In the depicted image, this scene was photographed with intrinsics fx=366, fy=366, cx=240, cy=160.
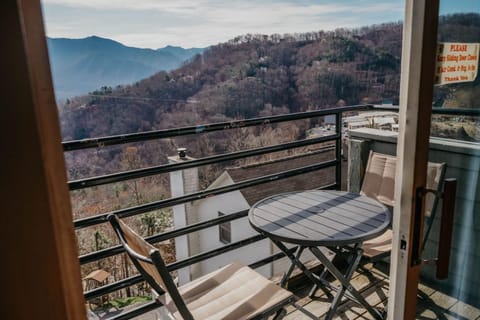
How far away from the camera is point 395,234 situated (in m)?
1.25

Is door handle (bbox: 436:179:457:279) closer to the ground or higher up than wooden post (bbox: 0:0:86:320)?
closer to the ground

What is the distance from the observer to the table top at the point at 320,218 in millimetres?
1914

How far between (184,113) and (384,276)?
2.52 metres

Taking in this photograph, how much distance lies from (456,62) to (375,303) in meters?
1.79

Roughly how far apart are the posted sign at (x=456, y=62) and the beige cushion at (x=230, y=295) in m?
1.20

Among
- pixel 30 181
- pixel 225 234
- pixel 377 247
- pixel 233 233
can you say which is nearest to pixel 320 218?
pixel 377 247

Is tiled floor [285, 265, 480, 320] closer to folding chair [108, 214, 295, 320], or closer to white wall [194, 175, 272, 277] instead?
folding chair [108, 214, 295, 320]

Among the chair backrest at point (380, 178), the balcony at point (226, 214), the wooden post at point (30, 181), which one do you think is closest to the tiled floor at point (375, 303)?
the balcony at point (226, 214)

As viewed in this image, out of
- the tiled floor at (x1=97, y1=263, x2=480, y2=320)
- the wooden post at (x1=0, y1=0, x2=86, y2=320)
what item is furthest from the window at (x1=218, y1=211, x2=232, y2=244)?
the wooden post at (x1=0, y1=0, x2=86, y2=320)

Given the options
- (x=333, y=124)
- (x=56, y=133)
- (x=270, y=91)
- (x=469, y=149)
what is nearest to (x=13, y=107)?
(x=56, y=133)

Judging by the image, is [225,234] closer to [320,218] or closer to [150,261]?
[320,218]

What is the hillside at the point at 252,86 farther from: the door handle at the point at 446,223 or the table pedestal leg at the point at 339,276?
the door handle at the point at 446,223

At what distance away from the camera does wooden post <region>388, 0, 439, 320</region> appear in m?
1.06

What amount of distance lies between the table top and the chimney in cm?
58
